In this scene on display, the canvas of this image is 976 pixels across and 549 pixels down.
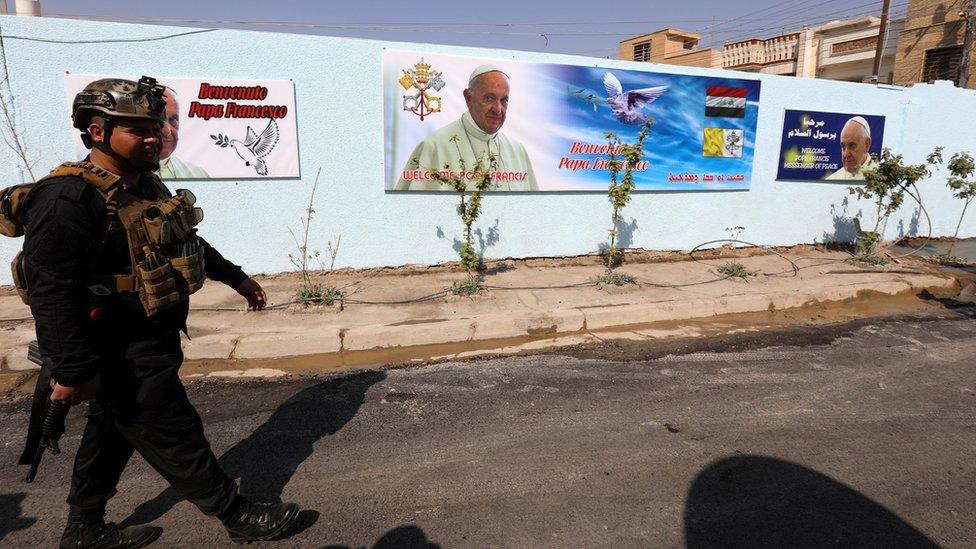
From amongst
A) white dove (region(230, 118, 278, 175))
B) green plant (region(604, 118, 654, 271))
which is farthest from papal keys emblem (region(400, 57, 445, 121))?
green plant (region(604, 118, 654, 271))

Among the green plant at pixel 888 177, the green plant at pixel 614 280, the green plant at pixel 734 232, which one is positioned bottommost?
the green plant at pixel 614 280

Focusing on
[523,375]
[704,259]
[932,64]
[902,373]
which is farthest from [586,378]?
[932,64]

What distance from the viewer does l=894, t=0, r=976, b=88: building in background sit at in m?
16.3

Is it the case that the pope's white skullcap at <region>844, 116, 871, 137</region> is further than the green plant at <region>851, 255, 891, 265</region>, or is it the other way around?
the pope's white skullcap at <region>844, 116, 871, 137</region>

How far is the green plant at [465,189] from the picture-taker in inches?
240

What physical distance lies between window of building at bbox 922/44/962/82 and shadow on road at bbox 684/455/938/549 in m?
19.4

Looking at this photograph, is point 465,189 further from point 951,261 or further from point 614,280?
point 951,261

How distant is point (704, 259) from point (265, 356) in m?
6.38

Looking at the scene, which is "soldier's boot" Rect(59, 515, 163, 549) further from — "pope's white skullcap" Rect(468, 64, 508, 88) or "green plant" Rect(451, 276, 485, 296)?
"pope's white skullcap" Rect(468, 64, 508, 88)

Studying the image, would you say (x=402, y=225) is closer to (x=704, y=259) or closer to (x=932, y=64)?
(x=704, y=259)

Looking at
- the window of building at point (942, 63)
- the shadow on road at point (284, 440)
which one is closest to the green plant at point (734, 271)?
the shadow on road at point (284, 440)

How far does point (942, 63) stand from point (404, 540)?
867 inches

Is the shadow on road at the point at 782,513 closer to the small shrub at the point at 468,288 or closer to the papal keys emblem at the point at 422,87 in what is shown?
the small shrub at the point at 468,288

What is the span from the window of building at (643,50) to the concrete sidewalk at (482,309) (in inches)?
1126
